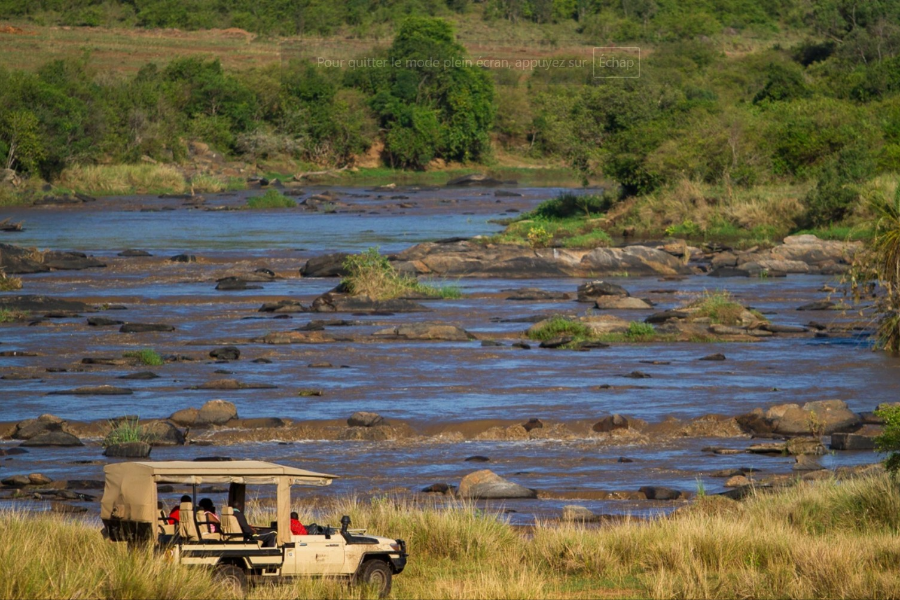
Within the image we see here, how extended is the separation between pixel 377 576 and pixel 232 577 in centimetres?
117

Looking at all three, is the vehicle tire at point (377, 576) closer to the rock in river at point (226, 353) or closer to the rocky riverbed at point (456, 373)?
the rocky riverbed at point (456, 373)

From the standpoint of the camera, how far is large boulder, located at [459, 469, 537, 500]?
16.4 metres

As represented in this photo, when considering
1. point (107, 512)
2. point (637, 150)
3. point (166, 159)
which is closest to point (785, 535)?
point (107, 512)

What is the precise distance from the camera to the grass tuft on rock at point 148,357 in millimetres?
27125

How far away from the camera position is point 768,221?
49594 mm

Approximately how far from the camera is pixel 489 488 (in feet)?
54.3

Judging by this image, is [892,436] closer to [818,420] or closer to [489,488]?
[489,488]

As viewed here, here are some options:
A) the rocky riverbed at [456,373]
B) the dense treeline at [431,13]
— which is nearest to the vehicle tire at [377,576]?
the rocky riverbed at [456,373]

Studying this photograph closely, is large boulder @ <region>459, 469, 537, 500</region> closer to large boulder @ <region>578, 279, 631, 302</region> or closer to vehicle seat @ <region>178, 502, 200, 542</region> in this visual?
vehicle seat @ <region>178, 502, 200, 542</region>

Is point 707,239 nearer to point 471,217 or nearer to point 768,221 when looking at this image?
point 768,221

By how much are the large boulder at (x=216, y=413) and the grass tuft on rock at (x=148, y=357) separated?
5.62 metres

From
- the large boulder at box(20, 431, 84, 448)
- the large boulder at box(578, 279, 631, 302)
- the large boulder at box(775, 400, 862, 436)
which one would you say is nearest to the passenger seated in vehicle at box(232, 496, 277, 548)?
the large boulder at box(20, 431, 84, 448)

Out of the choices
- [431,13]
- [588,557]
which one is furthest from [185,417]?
[431,13]

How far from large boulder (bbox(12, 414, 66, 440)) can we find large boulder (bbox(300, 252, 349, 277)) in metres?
21.7
